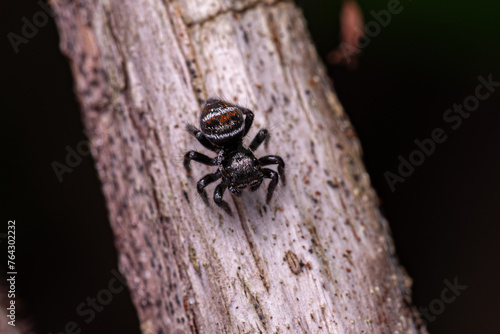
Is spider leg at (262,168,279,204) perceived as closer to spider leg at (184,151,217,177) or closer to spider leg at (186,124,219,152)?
spider leg at (184,151,217,177)

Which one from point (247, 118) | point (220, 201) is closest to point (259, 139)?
point (247, 118)

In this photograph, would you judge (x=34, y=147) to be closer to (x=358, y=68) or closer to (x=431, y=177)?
(x=358, y=68)

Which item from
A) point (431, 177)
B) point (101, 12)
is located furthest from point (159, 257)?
point (431, 177)

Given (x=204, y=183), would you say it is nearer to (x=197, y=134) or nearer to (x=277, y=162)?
(x=197, y=134)

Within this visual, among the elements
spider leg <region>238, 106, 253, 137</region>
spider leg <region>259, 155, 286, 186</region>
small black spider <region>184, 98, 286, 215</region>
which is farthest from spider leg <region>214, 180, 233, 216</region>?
spider leg <region>238, 106, 253, 137</region>

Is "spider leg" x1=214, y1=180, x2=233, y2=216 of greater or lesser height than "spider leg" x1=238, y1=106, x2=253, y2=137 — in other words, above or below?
below

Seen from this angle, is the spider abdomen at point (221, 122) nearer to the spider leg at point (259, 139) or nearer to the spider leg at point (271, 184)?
the spider leg at point (259, 139)
